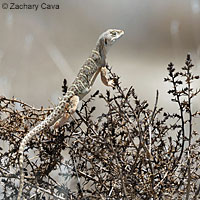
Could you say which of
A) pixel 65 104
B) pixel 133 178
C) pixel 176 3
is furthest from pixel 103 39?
pixel 176 3

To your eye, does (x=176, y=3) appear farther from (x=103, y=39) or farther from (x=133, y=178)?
(x=133, y=178)

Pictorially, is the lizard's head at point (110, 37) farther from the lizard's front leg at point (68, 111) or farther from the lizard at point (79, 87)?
the lizard's front leg at point (68, 111)

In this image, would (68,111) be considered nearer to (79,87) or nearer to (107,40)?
(79,87)

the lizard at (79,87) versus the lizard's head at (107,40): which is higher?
the lizard's head at (107,40)

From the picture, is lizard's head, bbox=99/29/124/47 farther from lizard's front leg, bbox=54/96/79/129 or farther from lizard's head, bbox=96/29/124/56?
lizard's front leg, bbox=54/96/79/129

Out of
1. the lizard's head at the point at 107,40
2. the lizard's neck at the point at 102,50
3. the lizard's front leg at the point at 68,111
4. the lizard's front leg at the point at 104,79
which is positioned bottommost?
the lizard's front leg at the point at 68,111

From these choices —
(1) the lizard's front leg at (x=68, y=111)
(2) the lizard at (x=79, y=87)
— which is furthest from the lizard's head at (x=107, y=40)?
(1) the lizard's front leg at (x=68, y=111)

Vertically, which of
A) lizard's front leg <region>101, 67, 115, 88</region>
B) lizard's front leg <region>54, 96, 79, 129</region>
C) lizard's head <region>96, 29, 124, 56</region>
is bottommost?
lizard's front leg <region>54, 96, 79, 129</region>

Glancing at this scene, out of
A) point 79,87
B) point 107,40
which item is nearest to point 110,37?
point 107,40

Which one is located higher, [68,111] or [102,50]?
[102,50]

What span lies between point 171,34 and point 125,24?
15cm

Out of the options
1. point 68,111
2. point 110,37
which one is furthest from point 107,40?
point 68,111

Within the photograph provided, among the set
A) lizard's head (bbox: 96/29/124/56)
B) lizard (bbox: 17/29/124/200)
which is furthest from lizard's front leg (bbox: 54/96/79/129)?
lizard's head (bbox: 96/29/124/56)

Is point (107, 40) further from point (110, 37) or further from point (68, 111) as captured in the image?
point (68, 111)
